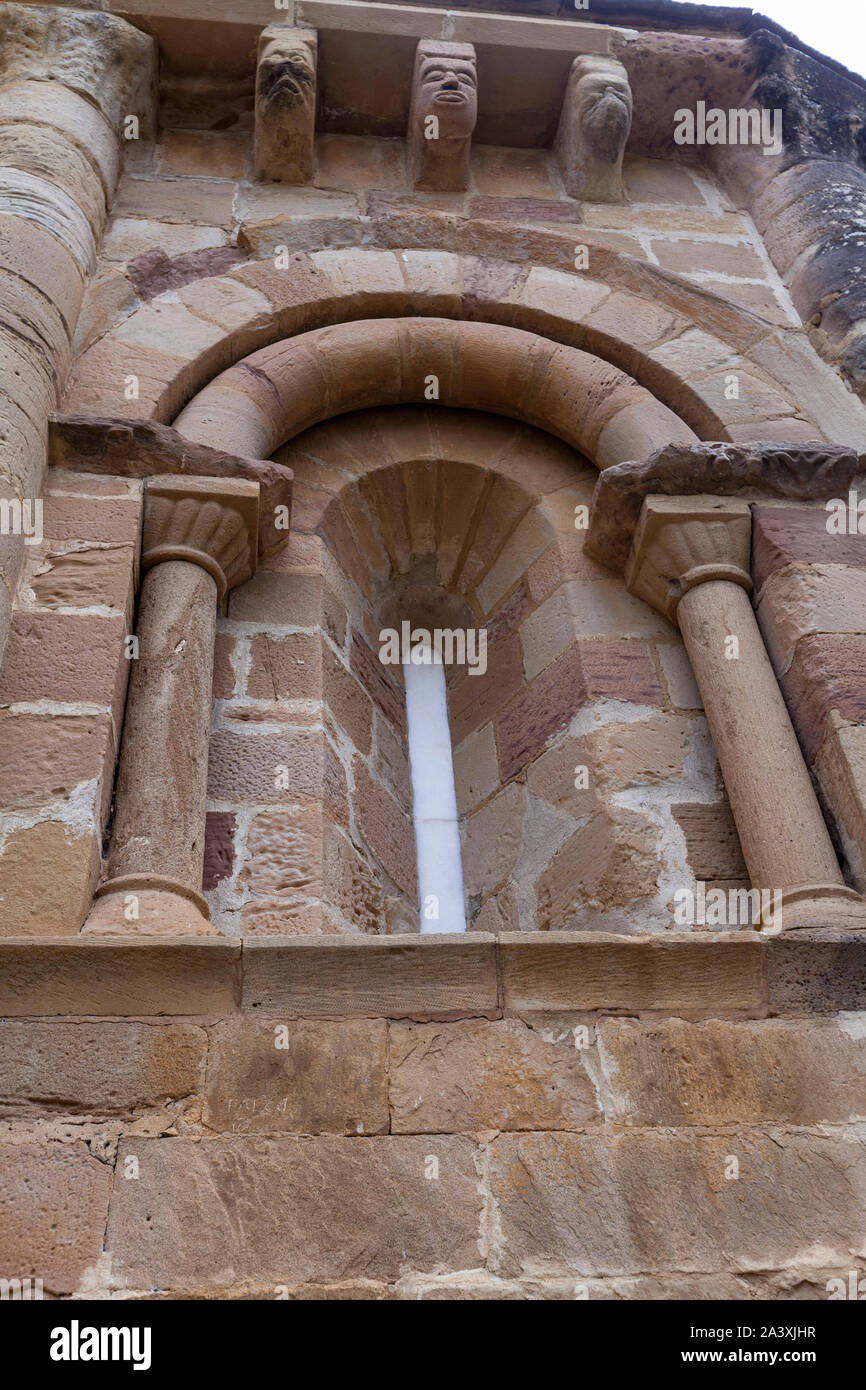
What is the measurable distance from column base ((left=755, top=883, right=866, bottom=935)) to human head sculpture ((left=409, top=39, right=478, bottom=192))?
3.79 metres

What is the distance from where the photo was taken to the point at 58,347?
422cm

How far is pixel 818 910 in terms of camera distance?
9.86 ft

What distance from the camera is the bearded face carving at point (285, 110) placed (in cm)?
553

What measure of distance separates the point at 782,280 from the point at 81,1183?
179 inches

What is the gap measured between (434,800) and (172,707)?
1.12m

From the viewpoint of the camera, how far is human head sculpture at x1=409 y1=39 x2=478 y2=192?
18.2 feet

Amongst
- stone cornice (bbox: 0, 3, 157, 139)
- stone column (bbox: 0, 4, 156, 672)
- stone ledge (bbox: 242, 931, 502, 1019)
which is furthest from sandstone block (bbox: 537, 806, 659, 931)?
stone cornice (bbox: 0, 3, 157, 139)

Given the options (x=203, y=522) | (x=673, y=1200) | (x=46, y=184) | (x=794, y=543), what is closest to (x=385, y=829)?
(x=203, y=522)

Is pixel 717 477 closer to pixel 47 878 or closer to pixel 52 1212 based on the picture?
pixel 47 878

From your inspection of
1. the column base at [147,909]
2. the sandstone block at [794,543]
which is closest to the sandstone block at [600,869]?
the sandstone block at [794,543]

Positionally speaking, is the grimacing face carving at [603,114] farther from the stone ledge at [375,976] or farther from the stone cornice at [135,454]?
the stone ledge at [375,976]

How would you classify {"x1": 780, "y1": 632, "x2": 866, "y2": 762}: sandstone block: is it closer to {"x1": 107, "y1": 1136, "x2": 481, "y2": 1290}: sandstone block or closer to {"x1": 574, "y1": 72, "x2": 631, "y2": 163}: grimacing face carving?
{"x1": 107, "y1": 1136, "x2": 481, "y2": 1290}: sandstone block

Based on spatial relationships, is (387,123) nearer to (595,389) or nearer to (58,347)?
(595,389)
